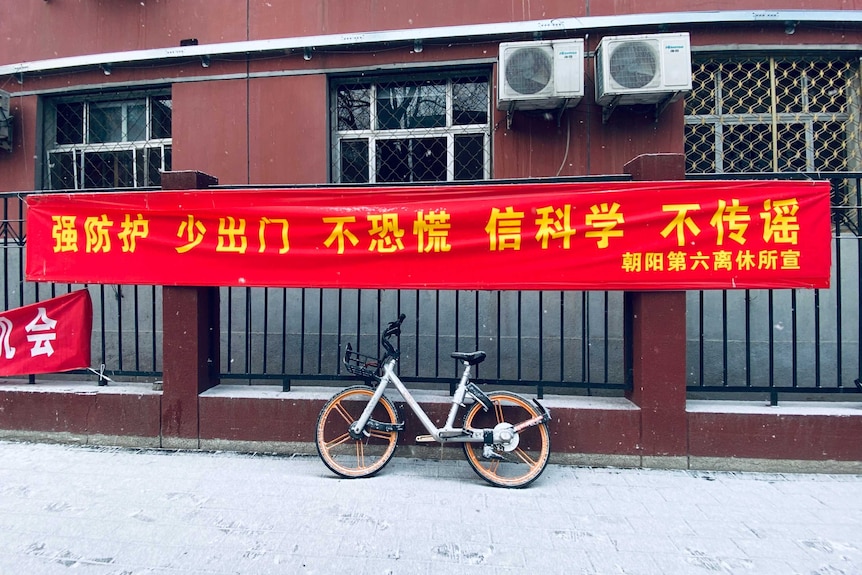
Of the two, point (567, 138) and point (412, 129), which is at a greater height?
point (412, 129)

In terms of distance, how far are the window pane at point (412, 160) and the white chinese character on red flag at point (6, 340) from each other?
438 cm

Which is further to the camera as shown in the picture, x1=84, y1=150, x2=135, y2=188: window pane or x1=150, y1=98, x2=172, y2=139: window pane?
x1=84, y1=150, x2=135, y2=188: window pane

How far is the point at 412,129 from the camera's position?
6.46 metres

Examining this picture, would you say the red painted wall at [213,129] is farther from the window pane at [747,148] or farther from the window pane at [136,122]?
the window pane at [747,148]

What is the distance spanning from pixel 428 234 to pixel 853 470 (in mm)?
4034

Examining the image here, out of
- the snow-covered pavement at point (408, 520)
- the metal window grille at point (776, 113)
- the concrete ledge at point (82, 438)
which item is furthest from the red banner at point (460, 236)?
the metal window grille at point (776, 113)

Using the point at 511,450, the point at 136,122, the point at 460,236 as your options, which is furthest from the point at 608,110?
the point at 136,122

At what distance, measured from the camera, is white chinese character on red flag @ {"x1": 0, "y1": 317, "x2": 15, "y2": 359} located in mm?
4734

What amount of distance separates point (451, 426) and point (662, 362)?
188 cm

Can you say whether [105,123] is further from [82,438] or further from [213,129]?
[82,438]

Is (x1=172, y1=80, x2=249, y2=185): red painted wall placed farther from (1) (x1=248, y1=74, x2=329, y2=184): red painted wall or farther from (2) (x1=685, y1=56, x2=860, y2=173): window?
(2) (x1=685, y1=56, x2=860, y2=173): window

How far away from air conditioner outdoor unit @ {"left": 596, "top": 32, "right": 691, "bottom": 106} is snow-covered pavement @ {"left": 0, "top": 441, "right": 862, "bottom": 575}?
4112 mm

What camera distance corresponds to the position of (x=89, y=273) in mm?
4523

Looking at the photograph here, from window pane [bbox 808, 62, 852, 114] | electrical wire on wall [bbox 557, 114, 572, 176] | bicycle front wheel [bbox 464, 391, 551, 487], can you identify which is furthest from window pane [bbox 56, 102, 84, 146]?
→ window pane [bbox 808, 62, 852, 114]
